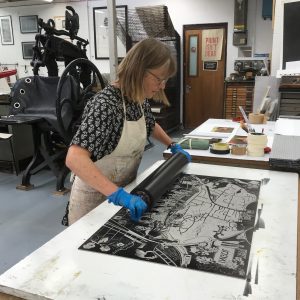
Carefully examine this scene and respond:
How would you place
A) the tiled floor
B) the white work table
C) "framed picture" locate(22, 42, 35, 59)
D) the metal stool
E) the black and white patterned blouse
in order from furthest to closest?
"framed picture" locate(22, 42, 35, 59) < the metal stool < the tiled floor < the black and white patterned blouse < the white work table

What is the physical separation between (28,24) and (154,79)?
667 cm

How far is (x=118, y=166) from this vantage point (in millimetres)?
1468

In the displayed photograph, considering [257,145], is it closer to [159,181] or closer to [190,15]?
[159,181]

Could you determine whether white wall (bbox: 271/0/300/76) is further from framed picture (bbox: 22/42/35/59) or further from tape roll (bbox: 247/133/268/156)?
framed picture (bbox: 22/42/35/59)

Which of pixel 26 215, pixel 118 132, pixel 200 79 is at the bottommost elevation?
pixel 26 215

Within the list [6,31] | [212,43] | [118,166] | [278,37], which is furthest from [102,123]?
[6,31]

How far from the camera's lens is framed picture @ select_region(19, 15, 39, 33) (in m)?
6.93

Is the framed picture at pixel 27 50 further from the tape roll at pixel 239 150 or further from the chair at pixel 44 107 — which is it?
the tape roll at pixel 239 150

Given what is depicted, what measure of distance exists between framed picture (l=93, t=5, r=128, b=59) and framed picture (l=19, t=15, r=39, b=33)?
1.38 metres

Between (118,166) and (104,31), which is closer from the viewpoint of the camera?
(118,166)

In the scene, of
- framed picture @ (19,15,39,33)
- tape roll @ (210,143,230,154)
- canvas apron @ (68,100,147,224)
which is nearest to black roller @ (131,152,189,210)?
canvas apron @ (68,100,147,224)

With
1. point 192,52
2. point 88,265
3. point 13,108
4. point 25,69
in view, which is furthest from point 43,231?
point 25,69

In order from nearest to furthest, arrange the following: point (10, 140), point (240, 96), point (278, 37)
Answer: point (278, 37) < point (10, 140) < point (240, 96)

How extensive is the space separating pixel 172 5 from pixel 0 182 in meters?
4.31
